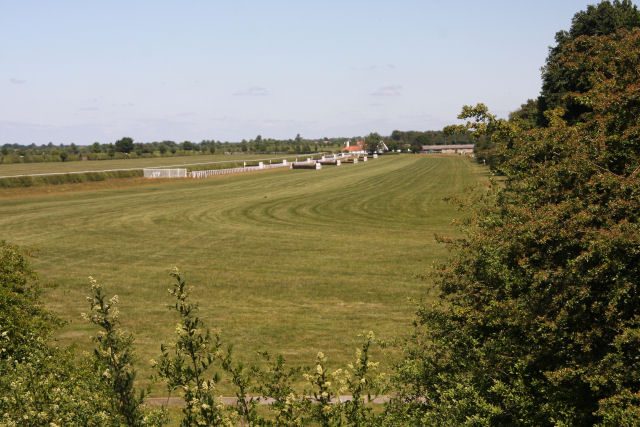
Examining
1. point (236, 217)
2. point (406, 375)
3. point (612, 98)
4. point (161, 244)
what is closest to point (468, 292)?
point (406, 375)

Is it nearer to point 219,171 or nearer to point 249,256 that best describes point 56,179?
point 219,171

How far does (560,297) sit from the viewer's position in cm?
1116

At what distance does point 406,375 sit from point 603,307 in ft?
19.5

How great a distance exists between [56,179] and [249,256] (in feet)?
196

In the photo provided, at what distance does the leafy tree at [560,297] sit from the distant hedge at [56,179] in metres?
82.8

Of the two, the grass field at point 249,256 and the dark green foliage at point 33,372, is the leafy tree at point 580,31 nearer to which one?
the grass field at point 249,256

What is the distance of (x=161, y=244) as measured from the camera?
152 feet

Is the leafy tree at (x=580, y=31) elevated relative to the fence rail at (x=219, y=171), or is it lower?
elevated

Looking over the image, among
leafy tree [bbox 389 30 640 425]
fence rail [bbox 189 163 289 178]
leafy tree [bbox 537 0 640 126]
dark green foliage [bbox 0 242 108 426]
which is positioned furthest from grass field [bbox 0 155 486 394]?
fence rail [bbox 189 163 289 178]

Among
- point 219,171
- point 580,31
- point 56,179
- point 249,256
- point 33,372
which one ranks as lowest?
point 249,256

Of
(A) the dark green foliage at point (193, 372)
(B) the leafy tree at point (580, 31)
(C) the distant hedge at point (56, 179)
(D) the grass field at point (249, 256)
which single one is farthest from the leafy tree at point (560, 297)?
(C) the distant hedge at point (56, 179)

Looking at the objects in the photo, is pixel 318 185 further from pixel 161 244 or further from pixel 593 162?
pixel 593 162

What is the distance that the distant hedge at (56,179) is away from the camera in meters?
79.0

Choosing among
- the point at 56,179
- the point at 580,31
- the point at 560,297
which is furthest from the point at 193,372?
the point at 56,179
